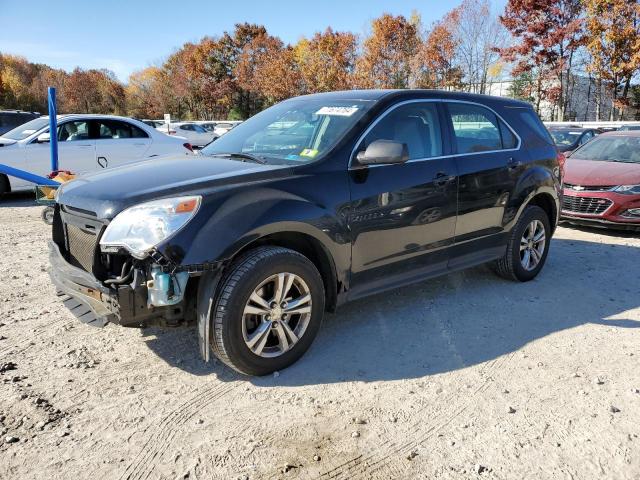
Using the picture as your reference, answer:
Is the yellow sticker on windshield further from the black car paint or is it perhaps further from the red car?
the red car

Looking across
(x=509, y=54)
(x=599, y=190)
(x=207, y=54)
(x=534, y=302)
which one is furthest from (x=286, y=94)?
(x=534, y=302)

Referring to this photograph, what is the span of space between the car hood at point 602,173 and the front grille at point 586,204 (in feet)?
0.77

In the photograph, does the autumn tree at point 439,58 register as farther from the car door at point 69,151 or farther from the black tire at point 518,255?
the black tire at point 518,255

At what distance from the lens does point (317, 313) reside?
3473mm

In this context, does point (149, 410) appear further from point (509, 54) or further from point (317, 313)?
point (509, 54)

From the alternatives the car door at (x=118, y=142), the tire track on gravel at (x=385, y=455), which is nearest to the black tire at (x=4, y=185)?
the car door at (x=118, y=142)

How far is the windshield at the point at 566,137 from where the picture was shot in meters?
12.6

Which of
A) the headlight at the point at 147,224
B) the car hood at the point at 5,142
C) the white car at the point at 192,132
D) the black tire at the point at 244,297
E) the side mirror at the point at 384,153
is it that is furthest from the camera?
the white car at the point at 192,132

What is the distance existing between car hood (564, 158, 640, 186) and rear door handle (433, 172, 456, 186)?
182 inches

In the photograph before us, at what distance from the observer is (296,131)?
4.05 m

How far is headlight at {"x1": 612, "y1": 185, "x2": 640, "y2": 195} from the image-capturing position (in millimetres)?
7434

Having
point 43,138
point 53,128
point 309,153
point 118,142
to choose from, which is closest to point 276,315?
point 309,153

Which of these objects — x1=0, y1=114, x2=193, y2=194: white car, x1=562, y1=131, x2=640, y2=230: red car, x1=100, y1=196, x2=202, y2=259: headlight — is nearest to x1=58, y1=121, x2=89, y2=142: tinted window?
x1=0, y1=114, x2=193, y2=194: white car

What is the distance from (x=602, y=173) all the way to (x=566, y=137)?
5542 millimetres
